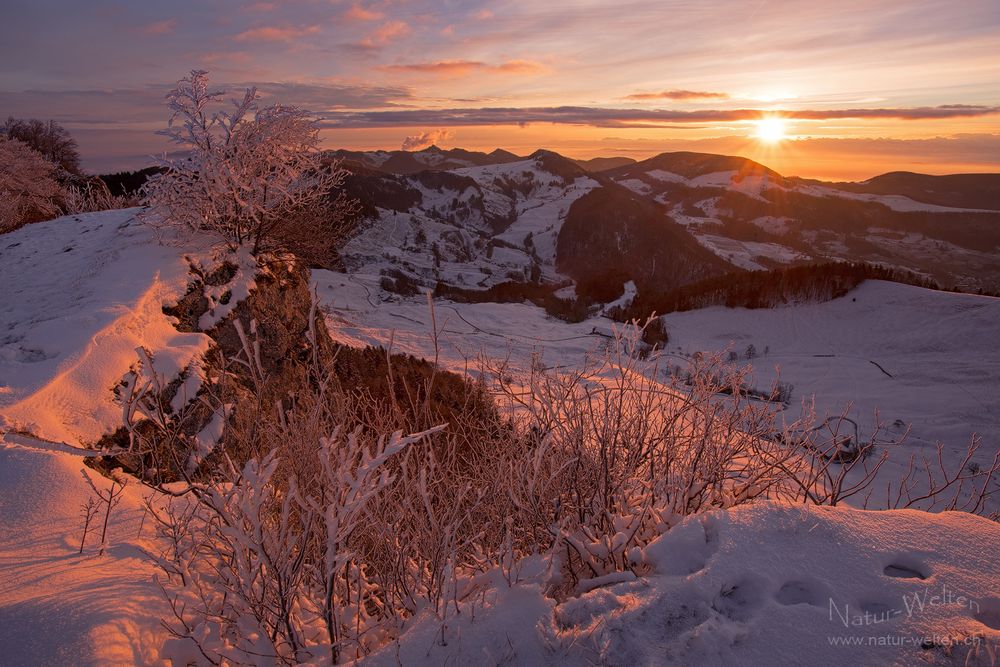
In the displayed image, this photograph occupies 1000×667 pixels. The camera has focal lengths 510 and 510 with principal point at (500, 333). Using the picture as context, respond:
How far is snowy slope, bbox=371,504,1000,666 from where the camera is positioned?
5.66 feet

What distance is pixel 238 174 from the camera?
6652mm

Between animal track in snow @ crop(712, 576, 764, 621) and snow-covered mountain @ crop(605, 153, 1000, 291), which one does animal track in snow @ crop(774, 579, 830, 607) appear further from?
snow-covered mountain @ crop(605, 153, 1000, 291)

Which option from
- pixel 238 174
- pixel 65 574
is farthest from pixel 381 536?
A: pixel 238 174

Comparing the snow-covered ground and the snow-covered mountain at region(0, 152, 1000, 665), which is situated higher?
the snow-covered mountain at region(0, 152, 1000, 665)

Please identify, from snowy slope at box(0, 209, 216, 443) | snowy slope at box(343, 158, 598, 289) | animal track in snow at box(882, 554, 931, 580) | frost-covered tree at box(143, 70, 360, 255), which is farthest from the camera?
snowy slope at box(343, 158, 598, 289)

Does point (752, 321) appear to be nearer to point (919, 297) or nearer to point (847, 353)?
point (847, 353)

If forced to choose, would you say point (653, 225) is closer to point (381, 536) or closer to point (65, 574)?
point (381, 536)

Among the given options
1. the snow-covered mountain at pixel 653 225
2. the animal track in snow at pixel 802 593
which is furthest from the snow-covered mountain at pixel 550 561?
the snow-covered mountain at pixel 653 225

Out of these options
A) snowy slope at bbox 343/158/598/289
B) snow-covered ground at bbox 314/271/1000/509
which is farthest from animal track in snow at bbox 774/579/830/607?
snowy slope at bbox 343/158/598/289

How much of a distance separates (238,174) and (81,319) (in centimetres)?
274

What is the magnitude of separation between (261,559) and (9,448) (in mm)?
2555

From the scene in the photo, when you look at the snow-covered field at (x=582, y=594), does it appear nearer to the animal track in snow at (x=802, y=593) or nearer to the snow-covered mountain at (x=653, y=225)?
the animal track in snow at (x=802, y=593)

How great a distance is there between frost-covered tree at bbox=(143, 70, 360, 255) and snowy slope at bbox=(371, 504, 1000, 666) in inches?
247

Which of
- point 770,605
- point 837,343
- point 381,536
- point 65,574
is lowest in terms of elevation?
point 837,343
